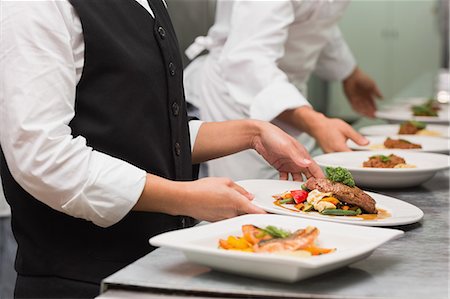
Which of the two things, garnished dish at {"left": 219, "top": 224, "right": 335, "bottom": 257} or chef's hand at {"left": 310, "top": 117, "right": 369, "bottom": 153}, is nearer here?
garnished dish at {"left": 219, "top": 224, "right": 335, "bottom": 257}

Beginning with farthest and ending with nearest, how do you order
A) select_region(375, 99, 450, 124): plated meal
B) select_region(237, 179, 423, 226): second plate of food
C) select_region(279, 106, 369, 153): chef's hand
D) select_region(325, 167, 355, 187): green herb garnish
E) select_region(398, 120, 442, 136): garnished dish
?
1. select_region(375, 99, 450, 124): plated meal
2. select_region(398, 120, 442, 136): garnished dish
3. select_region(279, 106, 369, 153): chef's hand
4. select_region(325, 167, 355, 187): green herb garnish
5. select_region(237, 179, 423, 226): second plate of food

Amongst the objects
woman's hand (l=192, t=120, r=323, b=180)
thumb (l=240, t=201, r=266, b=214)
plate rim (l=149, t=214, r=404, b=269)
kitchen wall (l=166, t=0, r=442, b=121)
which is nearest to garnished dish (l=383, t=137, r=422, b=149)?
woman's hand (l=192, t=120, r=323, b=180)

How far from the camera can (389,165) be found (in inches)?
82.6

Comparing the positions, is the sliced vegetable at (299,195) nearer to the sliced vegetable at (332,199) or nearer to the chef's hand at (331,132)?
the sliced vegetable at (332,199)

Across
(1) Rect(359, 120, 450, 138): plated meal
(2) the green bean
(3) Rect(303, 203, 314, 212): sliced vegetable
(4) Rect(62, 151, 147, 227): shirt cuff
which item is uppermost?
(4) Rect(62, 151, 147, 227): shirt cuff

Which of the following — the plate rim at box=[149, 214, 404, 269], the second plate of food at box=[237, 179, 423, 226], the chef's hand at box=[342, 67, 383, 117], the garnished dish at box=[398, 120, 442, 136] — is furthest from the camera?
the chef's hand at box=[342, 67, 383, 117]

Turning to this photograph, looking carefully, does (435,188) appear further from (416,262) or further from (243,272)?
(243,272)

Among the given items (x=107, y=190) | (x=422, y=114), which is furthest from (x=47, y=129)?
(x=422, y=114)

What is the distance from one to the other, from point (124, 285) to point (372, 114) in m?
2.92

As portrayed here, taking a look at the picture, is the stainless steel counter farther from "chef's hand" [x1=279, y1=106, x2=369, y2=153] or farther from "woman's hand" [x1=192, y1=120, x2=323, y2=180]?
"chef's hand" [x1=279, y1=106, x2=369, y2=153]

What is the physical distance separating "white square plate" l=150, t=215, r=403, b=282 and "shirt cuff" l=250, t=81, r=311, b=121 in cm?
119

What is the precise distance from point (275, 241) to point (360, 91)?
2954 millimetres

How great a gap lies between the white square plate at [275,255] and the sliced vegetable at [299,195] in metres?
0.23

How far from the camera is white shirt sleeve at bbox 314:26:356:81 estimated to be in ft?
12.6
